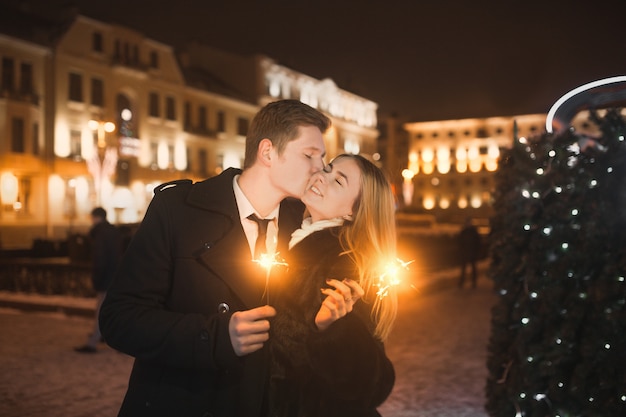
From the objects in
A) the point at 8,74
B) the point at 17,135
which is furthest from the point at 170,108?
the point at 8,74

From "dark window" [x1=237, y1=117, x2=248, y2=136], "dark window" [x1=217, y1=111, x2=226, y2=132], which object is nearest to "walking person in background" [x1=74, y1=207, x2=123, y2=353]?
"dark window" [x1=217, y1=111, x2=226, y2=132]

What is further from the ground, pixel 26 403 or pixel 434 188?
pixel 434 188

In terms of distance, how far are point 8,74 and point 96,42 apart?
6.48 metres

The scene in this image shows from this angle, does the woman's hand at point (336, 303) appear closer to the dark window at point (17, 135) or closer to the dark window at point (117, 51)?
the dark window at point (17, 135)

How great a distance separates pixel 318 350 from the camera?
7.51ft

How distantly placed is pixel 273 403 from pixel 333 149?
64782 mm

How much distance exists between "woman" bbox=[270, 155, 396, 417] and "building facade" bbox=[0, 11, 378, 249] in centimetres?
2097

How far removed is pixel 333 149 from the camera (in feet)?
219

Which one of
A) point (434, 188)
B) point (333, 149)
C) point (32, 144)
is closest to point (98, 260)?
point (32, 144)

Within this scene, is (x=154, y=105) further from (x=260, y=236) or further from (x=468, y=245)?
(x=260, y=236)

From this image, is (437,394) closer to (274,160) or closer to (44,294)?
(274,160)

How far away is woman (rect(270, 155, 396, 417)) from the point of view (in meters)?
2.30

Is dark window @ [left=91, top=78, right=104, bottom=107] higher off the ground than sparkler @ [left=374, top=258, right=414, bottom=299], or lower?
higher

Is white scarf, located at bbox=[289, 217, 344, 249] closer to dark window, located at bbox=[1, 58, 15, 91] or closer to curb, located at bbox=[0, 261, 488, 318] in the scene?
curb, located at bbox=[0, 261, 488, 318]
